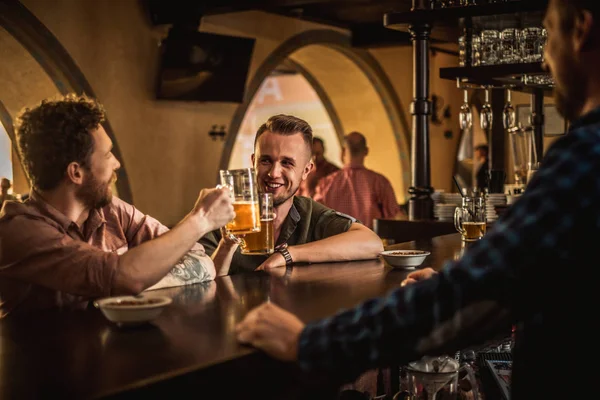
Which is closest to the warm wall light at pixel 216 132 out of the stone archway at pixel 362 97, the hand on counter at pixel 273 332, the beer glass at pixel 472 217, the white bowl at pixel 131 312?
the stone archway at pixel 362 97

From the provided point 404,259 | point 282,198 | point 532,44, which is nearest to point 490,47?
point 532,44

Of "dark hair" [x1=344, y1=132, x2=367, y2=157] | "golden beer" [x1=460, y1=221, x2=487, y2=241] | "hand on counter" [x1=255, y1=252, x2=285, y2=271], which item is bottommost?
"hand on counter" [x1=255, y1=252, x2=285, y2=271]

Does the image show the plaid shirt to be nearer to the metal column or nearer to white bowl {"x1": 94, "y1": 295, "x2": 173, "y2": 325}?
white bowl {"x1": 94, "y1": 295, "x2": 173, "y2": 325}

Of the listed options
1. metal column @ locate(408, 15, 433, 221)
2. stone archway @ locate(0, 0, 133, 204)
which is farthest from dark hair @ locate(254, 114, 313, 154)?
stone archway @ locate(0, 0, 133, 204)

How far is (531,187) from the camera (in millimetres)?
1213

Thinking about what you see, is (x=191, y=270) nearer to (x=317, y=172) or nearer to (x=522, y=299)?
(x=522, y=299)

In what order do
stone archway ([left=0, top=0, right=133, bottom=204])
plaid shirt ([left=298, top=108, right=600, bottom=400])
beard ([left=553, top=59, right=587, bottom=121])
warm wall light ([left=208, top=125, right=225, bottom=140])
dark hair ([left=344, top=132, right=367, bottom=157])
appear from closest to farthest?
plaid shirt ([left=298, top=108, right=600, bottom=400]) < beard ([left=553, top=59, right=587, bottom=121]) < stone archway ([left=0, top=0, right=133, bottom=204]) < dark hair ([left=344, top=132, right=367, bottom=157]) < warm wall light ([left=208, top=125, right=225, bottom=140])

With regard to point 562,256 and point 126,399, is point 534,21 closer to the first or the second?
point 562,256

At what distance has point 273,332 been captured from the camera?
1398 millimetres

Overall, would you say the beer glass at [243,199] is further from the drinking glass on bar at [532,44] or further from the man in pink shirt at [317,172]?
the man in pink shirt at [317,172]

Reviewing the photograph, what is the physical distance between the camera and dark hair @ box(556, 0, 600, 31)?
4.02 ft

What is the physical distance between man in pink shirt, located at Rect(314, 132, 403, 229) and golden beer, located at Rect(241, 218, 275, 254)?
4.51 meters

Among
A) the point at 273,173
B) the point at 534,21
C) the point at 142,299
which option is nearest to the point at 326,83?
the point at 534,21

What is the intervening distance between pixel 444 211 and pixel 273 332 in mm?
4050
